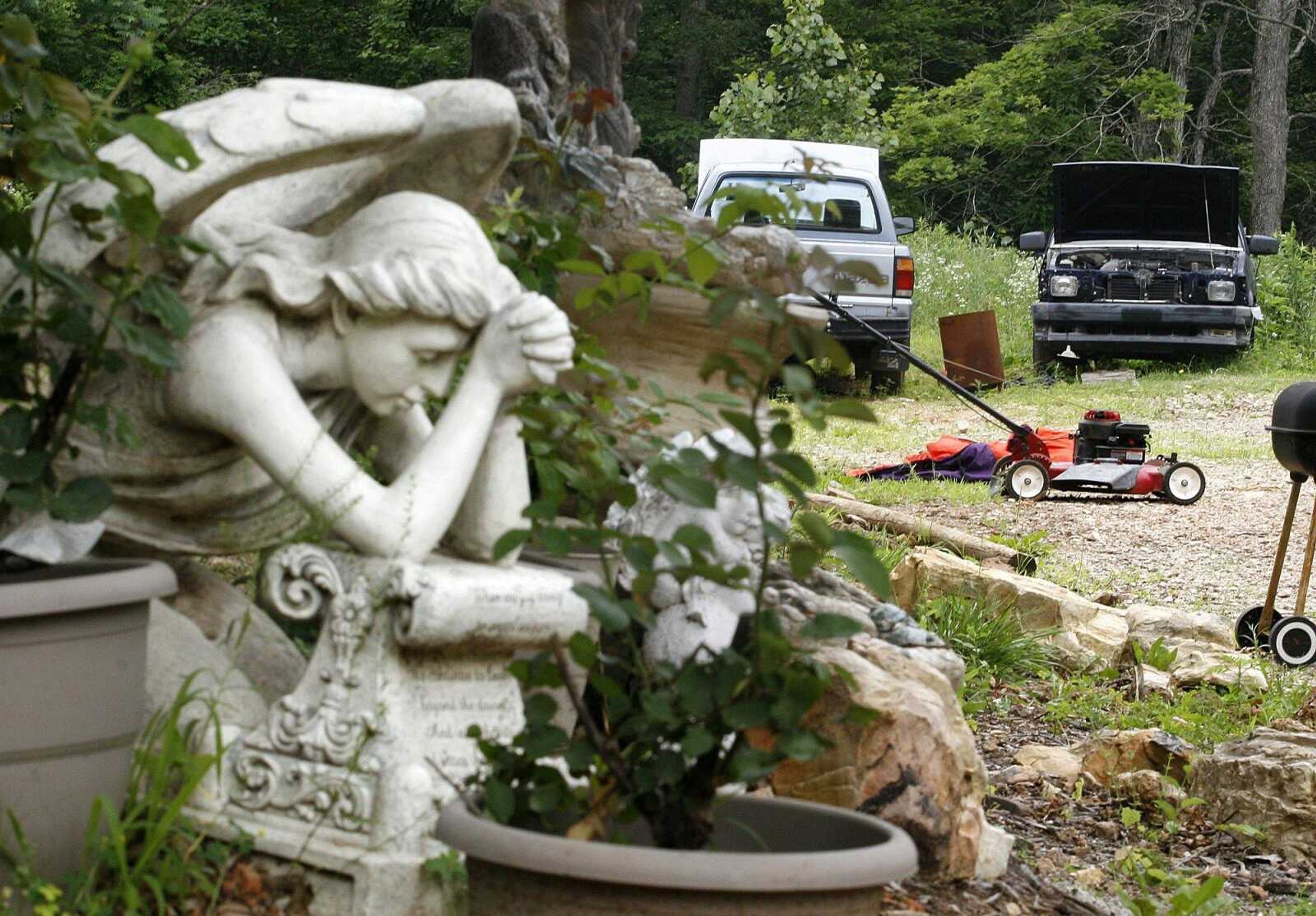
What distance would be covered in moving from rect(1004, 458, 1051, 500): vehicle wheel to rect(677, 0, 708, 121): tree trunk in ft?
77.0

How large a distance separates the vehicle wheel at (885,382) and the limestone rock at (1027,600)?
8.96 m

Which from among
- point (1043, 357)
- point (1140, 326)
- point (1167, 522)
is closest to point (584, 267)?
point (1167, 522)

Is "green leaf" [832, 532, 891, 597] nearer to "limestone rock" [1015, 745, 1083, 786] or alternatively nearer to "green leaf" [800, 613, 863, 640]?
"green leaf" [800, 613, 863, 640]

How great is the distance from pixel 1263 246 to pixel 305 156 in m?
16.7

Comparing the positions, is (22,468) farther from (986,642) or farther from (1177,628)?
(1177,628)

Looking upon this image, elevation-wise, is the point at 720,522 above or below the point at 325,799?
above

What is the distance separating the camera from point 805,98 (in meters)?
22.0

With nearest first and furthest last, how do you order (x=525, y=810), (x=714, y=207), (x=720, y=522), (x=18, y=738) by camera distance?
(x=525, y=810)
(x=18, y=738)
(x=720, y=522)
(x=714, y=207)

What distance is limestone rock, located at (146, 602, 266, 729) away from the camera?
288cm

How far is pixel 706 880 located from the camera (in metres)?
1.93

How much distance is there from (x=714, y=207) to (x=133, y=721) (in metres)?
11.0

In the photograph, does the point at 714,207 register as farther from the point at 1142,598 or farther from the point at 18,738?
the point at 18,738

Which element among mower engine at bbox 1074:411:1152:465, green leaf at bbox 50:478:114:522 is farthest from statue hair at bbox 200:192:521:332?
mower engine at bbox 1074:411:1152:465

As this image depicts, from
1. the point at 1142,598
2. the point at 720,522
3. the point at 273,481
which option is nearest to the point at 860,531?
the point at 1142,598
